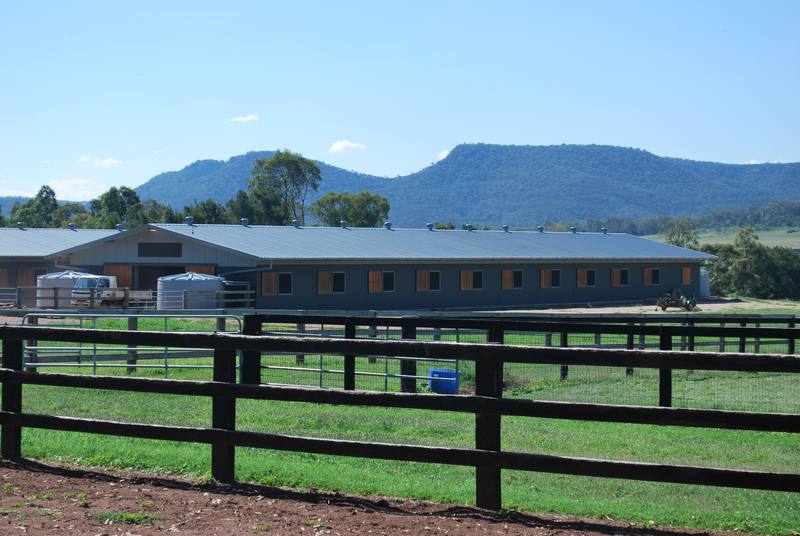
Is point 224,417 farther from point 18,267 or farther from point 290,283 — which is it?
point 18,267

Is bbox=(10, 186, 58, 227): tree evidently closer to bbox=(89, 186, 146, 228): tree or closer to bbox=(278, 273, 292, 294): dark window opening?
bbox=(89, 186, 146, 228): tree

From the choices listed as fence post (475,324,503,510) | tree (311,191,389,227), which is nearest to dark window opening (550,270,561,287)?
fence post (475,324,503,510)

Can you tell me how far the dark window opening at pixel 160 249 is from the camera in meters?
53.7

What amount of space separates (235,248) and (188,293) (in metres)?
4.92

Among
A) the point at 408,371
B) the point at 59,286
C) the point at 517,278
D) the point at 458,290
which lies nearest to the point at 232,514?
the point at 408,371

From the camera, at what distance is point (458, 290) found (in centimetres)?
5778

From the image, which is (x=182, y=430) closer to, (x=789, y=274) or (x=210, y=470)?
(x=210, y=470)

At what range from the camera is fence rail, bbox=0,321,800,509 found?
6.81 m

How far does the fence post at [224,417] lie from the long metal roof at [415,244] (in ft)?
137

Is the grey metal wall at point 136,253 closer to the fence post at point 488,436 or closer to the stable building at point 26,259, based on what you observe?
the stable building at point 26,259

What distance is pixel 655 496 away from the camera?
27.9ft

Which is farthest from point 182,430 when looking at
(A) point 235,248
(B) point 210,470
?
(A) point 235,248

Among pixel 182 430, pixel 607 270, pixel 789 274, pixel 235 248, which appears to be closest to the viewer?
pixel 182 430

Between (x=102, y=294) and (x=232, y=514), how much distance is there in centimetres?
4169
